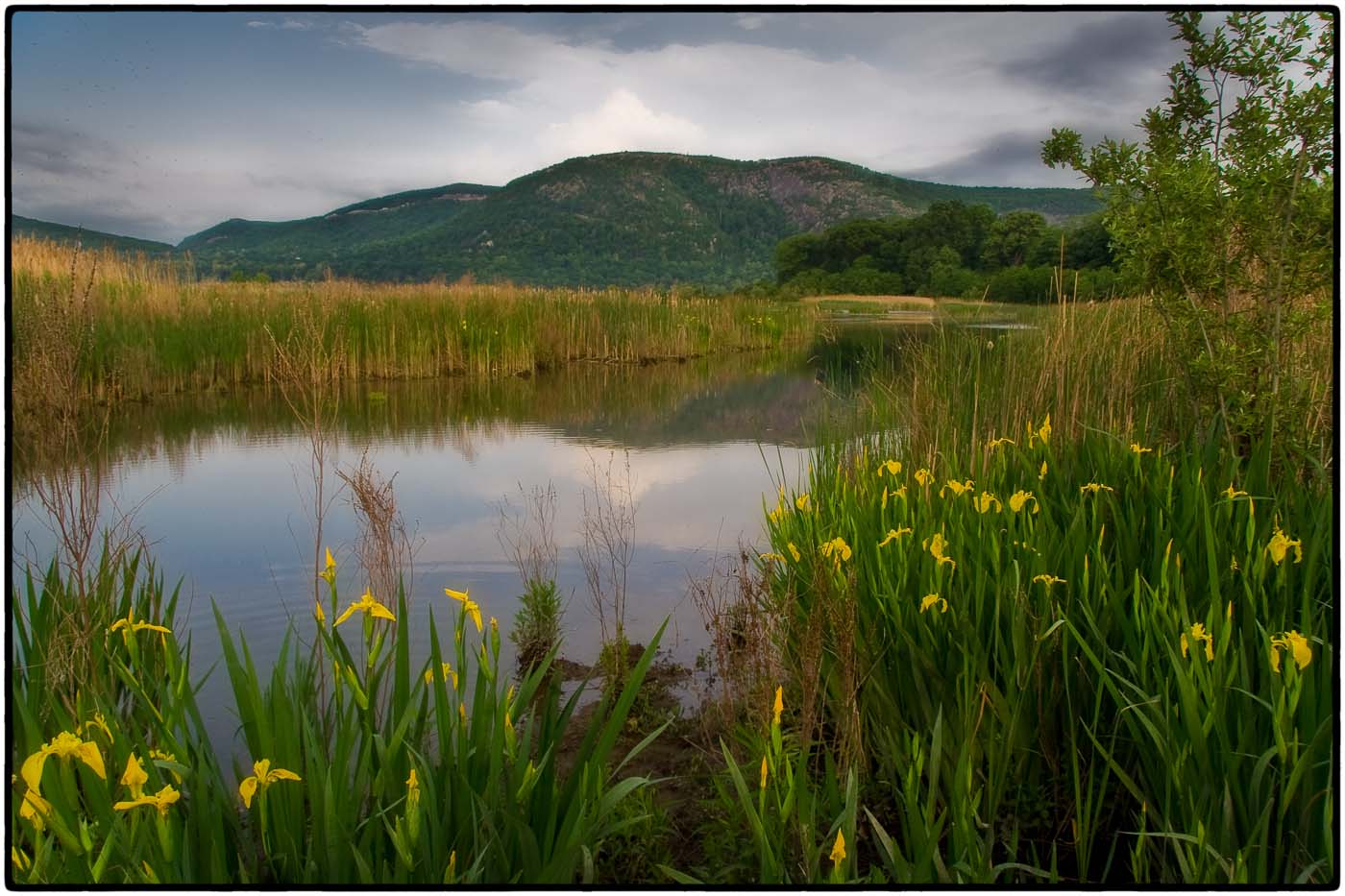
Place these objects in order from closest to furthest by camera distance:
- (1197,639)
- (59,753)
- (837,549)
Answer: (59,753), (1197,639), (837,549)

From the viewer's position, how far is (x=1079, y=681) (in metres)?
2.61

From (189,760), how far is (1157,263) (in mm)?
4551

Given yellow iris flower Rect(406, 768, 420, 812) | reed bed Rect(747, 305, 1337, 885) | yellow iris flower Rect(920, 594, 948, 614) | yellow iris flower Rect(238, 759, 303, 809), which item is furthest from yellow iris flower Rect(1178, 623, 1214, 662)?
yellow iris flower Rect(238, 759, 303, 809)

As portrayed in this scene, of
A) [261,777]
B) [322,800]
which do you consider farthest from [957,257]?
[261,777]

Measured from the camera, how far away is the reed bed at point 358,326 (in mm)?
11461

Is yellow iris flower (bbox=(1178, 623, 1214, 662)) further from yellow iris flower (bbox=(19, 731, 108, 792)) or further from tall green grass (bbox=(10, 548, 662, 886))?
yellow iris flower (bbox=(19, 731, 108, 792))

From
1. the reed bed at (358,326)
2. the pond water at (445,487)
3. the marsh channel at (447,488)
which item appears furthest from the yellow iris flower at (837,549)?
the reed bed at (358,326)

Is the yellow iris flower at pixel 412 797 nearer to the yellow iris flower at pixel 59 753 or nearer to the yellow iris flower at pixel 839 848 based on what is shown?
the yellow iris flower at pixel 59 753

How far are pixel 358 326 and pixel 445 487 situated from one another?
8072 mm

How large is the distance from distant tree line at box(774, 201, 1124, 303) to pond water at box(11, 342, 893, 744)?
5.81ft

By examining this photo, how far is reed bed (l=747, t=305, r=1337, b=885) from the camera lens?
6.45 ft

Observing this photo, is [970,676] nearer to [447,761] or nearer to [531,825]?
[531,825]

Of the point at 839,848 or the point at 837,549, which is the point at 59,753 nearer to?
the point at 839,848

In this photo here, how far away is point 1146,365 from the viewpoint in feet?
19.2
